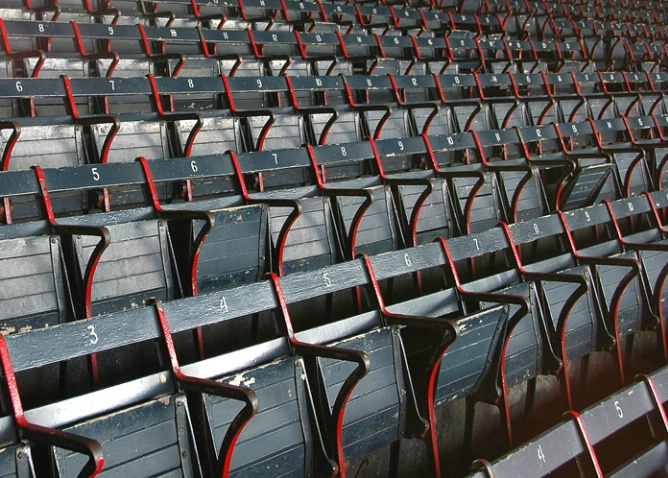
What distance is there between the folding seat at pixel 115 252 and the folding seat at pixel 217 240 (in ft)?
0.06

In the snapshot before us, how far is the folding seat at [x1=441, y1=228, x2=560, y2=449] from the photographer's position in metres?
0.83

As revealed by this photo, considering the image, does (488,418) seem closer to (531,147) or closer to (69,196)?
(69,196)

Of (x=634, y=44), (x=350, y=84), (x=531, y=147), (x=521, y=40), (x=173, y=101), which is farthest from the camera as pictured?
(x=634, y=44)

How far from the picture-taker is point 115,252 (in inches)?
31.4

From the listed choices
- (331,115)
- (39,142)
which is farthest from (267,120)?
(39,142)

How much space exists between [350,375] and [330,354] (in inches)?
1.4

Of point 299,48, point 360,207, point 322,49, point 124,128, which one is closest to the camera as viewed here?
point 360,207

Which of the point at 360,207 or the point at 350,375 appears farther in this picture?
the point at 360,207

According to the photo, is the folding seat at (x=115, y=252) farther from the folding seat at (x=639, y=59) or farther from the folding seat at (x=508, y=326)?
the folding seat at (x=639, y=59)

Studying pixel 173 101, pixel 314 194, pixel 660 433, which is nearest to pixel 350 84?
pixel 173 101

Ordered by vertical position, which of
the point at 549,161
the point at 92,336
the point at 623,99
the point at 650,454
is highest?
the point at 623,99

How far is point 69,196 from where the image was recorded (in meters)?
0.97

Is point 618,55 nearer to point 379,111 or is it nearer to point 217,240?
point 379,111

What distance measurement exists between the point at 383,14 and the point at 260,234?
1278 millimetres
